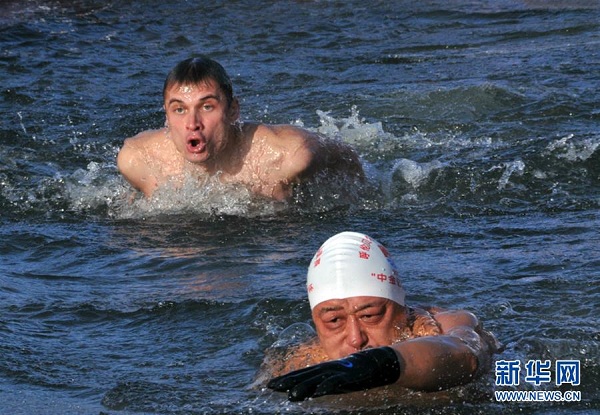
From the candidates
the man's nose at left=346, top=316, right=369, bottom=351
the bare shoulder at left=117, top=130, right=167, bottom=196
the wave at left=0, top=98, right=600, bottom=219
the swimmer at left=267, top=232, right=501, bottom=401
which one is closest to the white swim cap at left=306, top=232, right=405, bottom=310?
the swimmer at left=267, top=232, right=501, bottom=401

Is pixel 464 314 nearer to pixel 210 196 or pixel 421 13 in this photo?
pixel 210 196

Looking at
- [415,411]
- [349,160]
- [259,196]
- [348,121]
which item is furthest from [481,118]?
[415,411]

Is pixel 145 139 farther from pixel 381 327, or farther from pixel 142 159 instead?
pixel 381 327

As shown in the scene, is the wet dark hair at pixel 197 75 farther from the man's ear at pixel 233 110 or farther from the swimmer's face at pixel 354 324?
the swimmer's face at pixel 354 324

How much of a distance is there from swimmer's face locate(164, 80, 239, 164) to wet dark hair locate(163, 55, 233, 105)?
0.11 ft

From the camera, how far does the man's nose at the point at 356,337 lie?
5657 millimetres

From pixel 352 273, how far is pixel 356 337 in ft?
1.05

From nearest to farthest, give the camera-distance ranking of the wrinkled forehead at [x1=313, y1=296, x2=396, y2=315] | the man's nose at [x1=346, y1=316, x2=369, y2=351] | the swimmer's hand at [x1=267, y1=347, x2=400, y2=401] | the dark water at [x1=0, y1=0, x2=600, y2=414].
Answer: the swimmer's hand at [x1=267, y1=347, x2=400, y2=401]
the man's nose at [x1=346, y1=316, x2=369, y2=351]
the wrinkled forehead at [x1=313, y1=296, x2=396, y2=315]
the dark water at [x1=0, y1=0, x2=600, y2=414]

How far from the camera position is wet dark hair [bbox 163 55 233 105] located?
31.4ft

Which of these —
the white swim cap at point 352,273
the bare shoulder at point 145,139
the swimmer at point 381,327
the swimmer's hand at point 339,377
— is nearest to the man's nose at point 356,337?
the swimmer at point 381,327

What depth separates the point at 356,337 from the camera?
18.6 ft

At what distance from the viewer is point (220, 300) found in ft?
24.7

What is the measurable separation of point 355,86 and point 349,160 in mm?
3716

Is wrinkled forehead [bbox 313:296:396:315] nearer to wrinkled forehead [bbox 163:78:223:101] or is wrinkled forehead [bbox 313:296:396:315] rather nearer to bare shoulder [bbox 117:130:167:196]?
wrinkled forehead [bbox 163:78:223:101]
